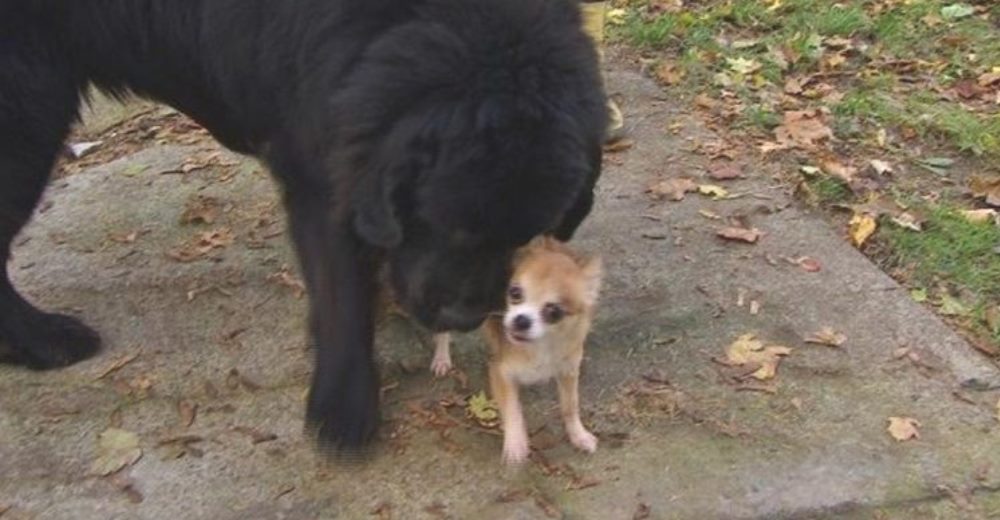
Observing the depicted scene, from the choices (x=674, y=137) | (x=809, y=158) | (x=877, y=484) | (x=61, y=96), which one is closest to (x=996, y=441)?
(x=877, y=484)

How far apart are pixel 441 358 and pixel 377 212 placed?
77cm

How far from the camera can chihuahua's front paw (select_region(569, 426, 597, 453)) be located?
2891 millimetres

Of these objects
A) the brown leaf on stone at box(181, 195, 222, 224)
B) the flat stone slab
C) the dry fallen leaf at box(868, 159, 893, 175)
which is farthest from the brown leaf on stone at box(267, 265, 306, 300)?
the dry fallen leaf at box(868, 159, 893, 175)

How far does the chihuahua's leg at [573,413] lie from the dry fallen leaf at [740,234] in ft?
3.60

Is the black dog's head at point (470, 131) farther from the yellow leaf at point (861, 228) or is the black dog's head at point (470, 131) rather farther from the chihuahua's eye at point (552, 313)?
the yellow leaf at point (861, 228)

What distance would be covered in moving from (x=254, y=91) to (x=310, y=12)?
31cm

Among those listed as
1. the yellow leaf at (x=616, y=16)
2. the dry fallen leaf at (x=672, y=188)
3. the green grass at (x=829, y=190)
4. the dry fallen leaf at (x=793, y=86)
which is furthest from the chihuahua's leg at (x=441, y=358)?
the yellow leaf at (x=616, y=16)

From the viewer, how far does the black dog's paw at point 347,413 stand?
2873 mm

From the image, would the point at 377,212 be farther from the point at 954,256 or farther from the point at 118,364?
the point at 954,256

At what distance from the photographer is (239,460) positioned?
9.57 feet

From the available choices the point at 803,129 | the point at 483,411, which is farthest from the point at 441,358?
the point at 803,129

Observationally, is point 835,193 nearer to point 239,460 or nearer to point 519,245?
point 519,245

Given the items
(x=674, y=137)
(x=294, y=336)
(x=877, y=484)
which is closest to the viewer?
(x=877, y=484)

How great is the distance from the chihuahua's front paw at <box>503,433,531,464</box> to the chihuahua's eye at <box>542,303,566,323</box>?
0.32 m
